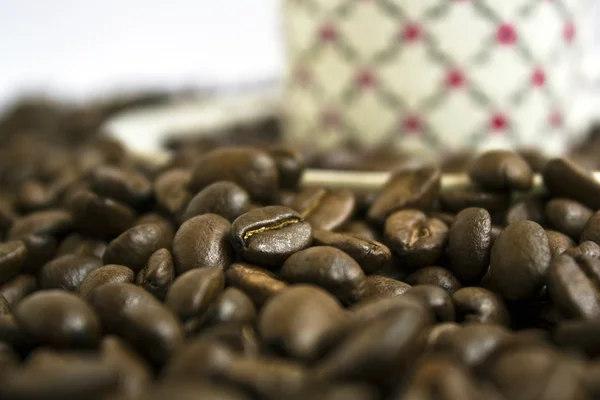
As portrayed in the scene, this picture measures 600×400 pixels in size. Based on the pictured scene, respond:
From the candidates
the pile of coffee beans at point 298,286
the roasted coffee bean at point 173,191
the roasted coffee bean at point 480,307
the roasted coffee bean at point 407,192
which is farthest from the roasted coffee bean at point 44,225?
the roasted coffee bean at point 480,307

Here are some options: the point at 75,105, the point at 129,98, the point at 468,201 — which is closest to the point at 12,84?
the point at 75,105

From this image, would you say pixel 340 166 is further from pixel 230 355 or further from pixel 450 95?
pixel 230 355

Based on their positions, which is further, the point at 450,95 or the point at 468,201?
the point at 450,95

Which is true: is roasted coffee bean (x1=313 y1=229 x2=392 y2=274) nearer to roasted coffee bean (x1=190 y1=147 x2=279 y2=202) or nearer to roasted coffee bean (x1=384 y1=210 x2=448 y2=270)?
roasted coffee bean (x1=384 y1=210 x2=448 y2=270)

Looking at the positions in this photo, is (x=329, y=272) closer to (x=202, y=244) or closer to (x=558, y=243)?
(x=202, y=244)

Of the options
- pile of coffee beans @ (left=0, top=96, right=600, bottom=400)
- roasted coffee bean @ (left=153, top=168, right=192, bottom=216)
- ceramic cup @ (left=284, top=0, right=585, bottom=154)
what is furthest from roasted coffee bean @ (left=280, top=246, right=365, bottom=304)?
ceramic cup @ (left=284, top=0, right=585, bottom=154)

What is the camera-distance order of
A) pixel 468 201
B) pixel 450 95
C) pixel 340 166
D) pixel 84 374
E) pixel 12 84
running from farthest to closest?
1. pixel 12 84
2. pixel 450 95
3. pixel 340 166
4. pixel 468 201
5. pixel 84 374
